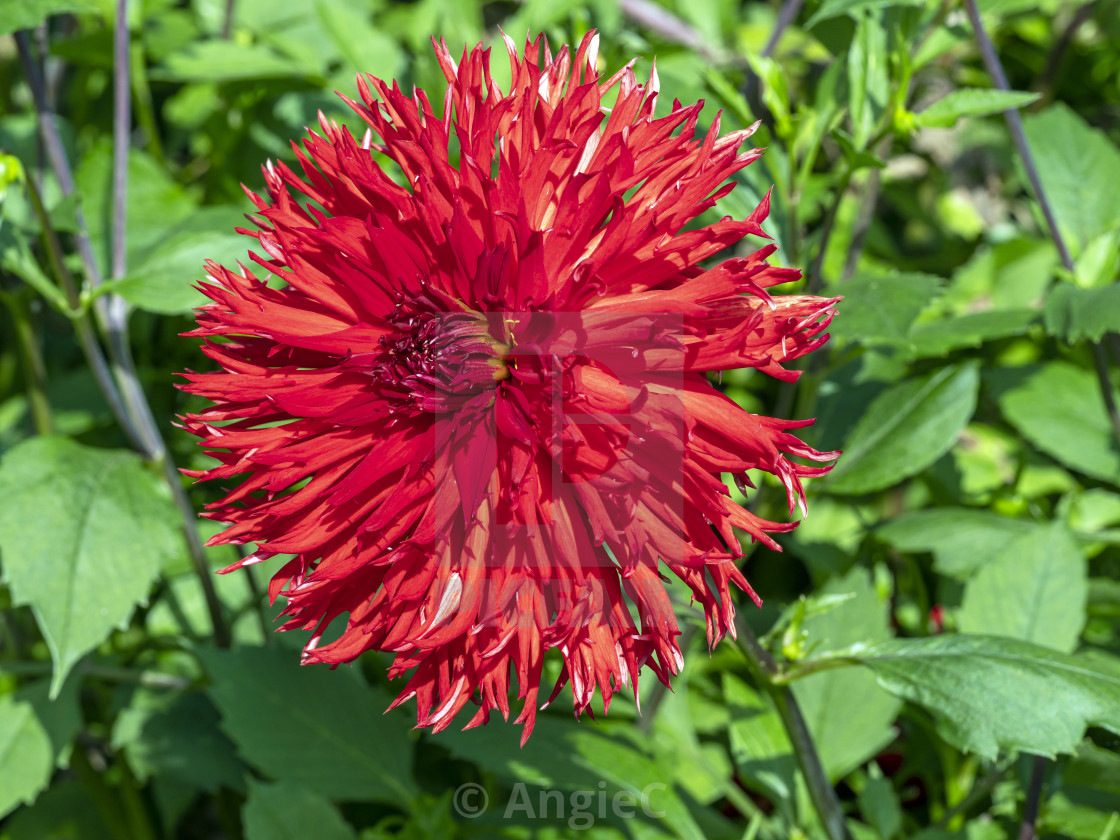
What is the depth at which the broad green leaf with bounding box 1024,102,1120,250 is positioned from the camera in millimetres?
1641

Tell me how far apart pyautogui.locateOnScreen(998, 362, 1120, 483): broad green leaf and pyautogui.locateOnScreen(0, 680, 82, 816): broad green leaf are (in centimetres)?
166

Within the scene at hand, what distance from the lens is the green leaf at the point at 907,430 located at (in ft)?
4.69

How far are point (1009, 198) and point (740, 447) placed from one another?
2138mm

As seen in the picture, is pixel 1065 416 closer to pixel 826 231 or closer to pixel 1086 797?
pixel 1086 797

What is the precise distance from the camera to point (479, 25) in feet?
7.51

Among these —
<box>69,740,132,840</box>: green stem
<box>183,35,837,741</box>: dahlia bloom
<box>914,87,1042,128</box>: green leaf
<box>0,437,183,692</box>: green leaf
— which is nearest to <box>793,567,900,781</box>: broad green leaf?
<box>183,35,837,741</box>: dahlia bloom

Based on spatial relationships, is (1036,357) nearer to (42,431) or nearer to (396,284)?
(396,284)

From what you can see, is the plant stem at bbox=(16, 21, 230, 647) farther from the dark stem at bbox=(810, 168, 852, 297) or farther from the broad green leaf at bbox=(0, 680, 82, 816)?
the dark stem at bbox=(810, 168, 852, 297)

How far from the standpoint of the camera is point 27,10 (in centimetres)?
118

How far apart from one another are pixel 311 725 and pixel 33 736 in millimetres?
444

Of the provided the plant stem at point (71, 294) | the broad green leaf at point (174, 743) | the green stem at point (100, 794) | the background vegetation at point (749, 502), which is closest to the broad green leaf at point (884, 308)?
the background vegetation at point (749, 502)

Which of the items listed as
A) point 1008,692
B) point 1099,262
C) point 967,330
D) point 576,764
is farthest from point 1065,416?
point 576,764

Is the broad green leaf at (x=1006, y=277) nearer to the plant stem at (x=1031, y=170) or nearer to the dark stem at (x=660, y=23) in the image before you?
the plant stem at (x=1031, y=170)

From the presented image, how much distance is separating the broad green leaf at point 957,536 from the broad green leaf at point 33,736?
1.31 m
